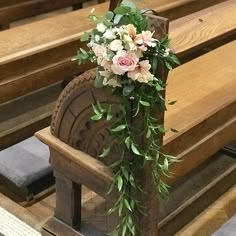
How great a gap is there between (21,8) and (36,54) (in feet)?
3.96

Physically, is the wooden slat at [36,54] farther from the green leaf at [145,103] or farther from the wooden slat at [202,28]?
the green leaf at [145,103]

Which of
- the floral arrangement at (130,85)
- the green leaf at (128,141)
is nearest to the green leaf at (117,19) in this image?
the floral arrangement at (130,85)

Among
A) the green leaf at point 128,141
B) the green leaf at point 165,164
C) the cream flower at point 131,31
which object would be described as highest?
the cream flower at point 131,31

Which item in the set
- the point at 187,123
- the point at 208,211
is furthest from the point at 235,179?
the point at 187,123

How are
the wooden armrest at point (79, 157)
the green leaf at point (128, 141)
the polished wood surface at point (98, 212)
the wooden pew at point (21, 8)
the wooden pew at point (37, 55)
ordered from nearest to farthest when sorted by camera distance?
the green leaf at point (128, 141)
the wooden armrest at point (79, 157)
the polished wood surface at point (98, 212)
the wooden pew at point (37, 55)
the wooden pew at point (21, 8)

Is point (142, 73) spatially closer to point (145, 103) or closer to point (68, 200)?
point (145, 103)

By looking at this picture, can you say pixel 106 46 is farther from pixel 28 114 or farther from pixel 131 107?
pixel 28 114

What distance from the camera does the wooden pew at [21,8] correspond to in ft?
12.4

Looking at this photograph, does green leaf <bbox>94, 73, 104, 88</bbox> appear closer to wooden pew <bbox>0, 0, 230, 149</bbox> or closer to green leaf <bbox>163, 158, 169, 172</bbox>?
green leaf <bbox>163, 158, 169, 172</bbox>

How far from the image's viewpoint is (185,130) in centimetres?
205

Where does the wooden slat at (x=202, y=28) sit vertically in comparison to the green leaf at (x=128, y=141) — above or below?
above

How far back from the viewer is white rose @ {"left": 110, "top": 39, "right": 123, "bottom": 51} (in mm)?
1710

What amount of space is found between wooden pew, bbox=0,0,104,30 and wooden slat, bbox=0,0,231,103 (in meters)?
0.73

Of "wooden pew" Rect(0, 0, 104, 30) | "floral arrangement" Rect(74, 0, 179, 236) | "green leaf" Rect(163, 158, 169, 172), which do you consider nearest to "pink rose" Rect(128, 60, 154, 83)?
"floral arrangement" Rect(74, 0, 179, 236)
